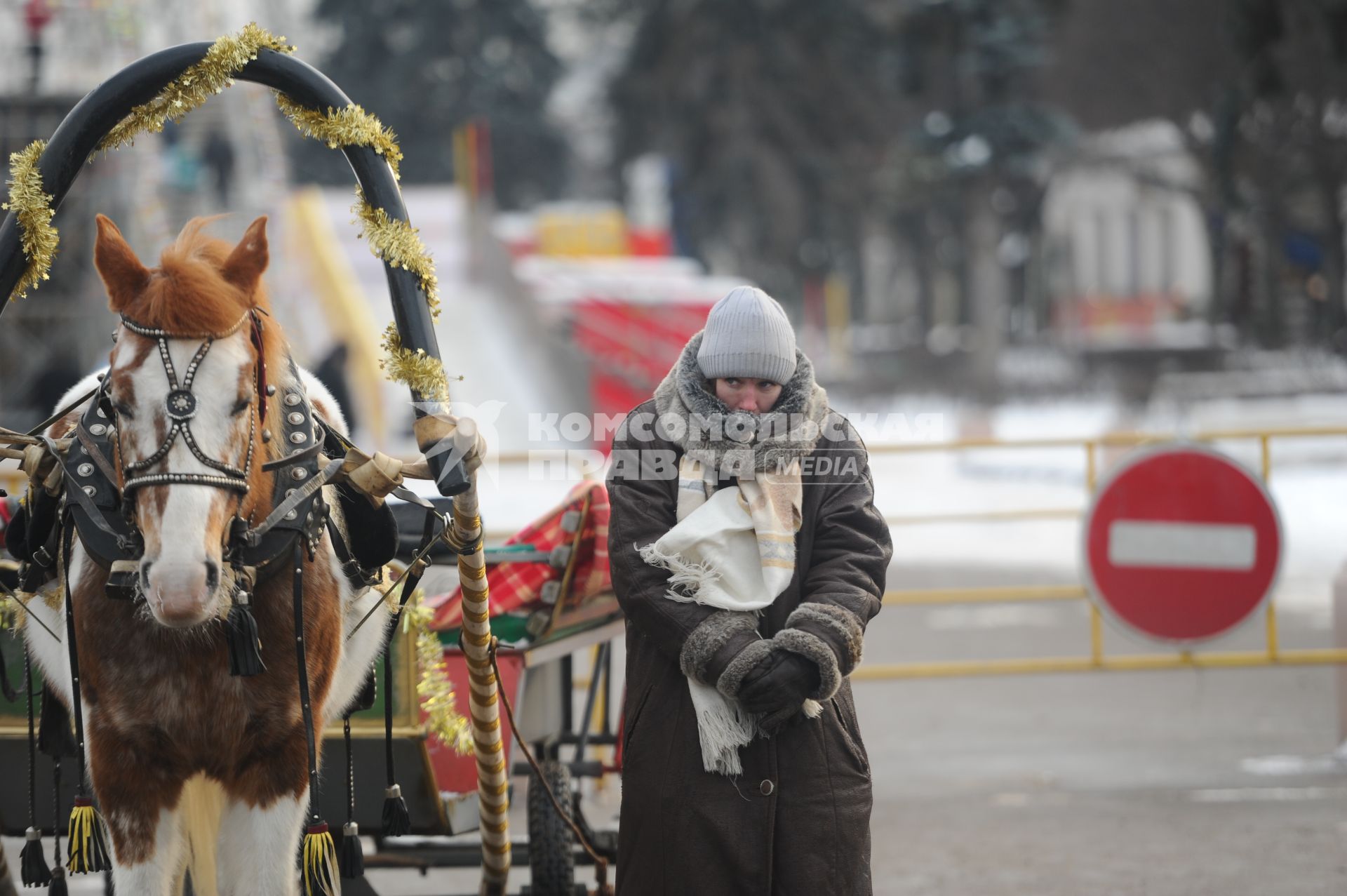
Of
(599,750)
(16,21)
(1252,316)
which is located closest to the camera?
(599,750)

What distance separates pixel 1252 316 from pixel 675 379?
3163 cm

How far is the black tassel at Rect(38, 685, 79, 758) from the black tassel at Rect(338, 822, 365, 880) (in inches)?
31.5

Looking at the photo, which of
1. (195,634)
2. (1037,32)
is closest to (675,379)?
(195,634)

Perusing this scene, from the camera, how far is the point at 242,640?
338cm

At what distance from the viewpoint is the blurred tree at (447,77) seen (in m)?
46.8

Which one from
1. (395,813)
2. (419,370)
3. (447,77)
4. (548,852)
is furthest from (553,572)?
(447,77)

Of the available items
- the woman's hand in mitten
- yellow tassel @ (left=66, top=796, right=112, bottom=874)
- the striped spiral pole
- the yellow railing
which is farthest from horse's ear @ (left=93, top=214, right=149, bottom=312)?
the yellow railing

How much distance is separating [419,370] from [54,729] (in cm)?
143

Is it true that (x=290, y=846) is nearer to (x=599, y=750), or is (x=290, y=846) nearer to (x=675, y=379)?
(x=675, y=379)

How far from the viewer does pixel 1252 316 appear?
108 feet

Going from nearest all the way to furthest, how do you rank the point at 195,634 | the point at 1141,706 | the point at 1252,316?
the point at 195,634 < the point at 1141,706 < the point at 1252,316

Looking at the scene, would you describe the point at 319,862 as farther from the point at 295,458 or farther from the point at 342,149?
the point at 342,149

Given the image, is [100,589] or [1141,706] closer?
[100,589]

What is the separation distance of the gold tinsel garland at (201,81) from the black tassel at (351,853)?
1.78 metres
